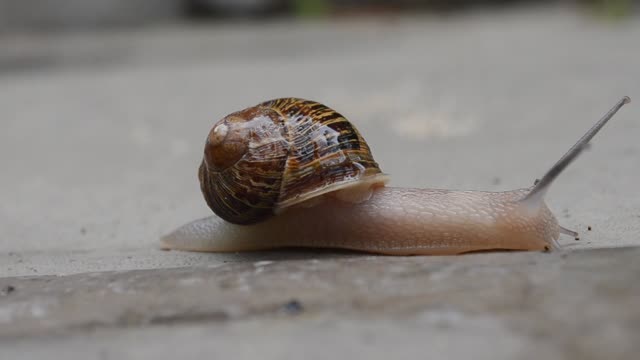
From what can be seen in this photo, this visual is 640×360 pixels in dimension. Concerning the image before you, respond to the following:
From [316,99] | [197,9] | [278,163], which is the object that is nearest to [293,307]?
[278,163]

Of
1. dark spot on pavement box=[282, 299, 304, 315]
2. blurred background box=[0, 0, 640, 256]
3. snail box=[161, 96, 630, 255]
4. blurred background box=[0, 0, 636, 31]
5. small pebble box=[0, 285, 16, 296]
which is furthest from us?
blurred background box=[0, 0, 636, 31]

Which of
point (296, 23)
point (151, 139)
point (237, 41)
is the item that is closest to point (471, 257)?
point (151, 139)

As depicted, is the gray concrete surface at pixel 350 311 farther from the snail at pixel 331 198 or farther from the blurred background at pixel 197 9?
the blurred background at pixel 197 9

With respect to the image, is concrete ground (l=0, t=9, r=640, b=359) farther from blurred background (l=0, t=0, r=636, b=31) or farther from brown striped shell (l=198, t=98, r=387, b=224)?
blurred background (l=0, t=0, r=636, b=31)

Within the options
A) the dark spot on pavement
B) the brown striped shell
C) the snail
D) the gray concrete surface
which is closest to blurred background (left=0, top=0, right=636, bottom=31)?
the snail

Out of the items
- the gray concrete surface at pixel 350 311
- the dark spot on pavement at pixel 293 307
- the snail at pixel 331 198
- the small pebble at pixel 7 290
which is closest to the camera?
the gray concrete surface at pixel 350 311

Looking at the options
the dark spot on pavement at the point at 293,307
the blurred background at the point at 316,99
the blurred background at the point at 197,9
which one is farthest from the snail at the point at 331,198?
the blurred background at the point at 197,9
